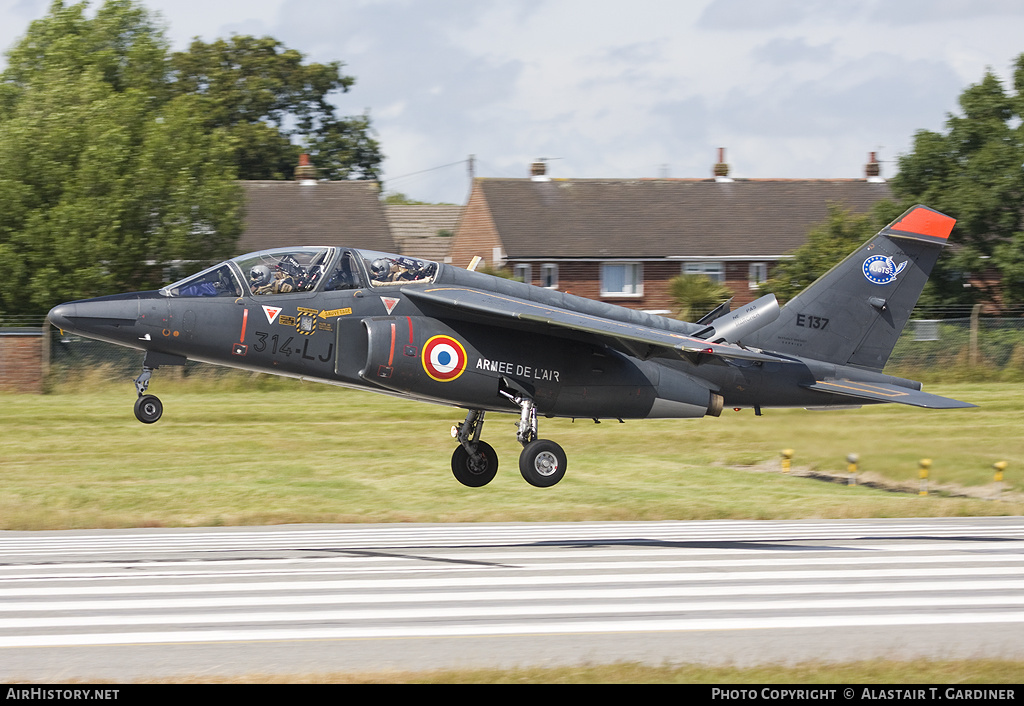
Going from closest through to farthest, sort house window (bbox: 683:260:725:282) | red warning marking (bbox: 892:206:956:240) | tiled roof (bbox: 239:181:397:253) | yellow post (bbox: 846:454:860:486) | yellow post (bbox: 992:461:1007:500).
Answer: red warning marking (bbox: 892:206:956:240), yellow post (bbox: 992:461:1007:500), yellow post (bbox: 846:454:860:486), tiled roof (bbox: 239:181:397:253), house window (bbox: 683:260:725:282)

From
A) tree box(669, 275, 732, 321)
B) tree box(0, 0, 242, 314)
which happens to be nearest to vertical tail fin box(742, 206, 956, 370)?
tree box(669, 275, 732, 321)

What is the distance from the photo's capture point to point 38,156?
128 feet

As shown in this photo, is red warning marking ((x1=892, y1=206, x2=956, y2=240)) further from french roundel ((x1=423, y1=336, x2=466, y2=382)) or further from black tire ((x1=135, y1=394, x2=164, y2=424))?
black tire ((x1=135, y1=394, x2=164, y2=424))

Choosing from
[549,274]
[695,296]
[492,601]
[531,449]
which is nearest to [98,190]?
[695,296]

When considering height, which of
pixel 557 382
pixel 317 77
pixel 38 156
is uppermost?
pixel 317 77

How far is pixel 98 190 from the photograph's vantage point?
39.2m

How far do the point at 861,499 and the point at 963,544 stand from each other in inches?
270

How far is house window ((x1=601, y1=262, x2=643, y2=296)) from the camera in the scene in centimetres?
5603

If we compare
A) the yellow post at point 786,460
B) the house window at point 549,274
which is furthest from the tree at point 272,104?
the yellow post at point 786,460

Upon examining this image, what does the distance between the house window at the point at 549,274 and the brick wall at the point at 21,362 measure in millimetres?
26818

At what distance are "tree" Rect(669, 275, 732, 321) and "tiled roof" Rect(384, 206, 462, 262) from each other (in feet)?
99.3

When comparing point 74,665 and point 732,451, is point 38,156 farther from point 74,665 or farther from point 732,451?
point 74,665

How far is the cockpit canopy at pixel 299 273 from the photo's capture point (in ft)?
51.2
